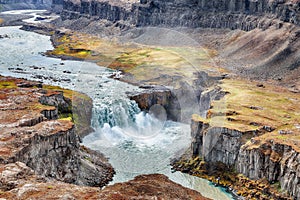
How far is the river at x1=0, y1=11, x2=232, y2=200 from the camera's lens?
62.7 metres

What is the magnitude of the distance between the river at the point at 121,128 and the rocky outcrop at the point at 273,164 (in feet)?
17.5

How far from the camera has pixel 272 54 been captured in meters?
128

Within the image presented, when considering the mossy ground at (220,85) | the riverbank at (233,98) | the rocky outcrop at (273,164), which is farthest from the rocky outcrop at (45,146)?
the rocky outcrop at (273,164)

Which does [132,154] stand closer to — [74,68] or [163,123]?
[163,123]

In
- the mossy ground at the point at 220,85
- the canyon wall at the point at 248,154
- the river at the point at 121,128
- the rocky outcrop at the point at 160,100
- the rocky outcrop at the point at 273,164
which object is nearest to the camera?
the rocky outcrop at the point at 273,164

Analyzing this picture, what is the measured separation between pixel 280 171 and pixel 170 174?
1634 cm

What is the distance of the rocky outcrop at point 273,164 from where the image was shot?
51.8 m

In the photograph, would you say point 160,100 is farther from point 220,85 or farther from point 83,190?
point 83,190

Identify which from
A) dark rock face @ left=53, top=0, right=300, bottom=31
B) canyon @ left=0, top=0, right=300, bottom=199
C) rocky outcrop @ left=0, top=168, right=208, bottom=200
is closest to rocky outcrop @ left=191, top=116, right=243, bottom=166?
canyon @ left=0, top=0, right=300, bottom=199

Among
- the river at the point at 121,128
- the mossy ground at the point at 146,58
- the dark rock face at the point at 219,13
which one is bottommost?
the river at the point at 121,128

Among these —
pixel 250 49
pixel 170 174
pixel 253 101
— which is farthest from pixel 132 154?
pixel 250 49

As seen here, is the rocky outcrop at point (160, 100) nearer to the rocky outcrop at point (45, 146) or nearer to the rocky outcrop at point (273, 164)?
the rocky outcrop at point (45, 146)

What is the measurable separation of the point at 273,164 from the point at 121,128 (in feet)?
116

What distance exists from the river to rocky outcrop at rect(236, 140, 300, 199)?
535 centimetres
